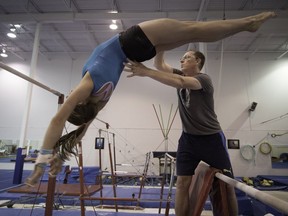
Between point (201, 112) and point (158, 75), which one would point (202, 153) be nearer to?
point (201, 112)

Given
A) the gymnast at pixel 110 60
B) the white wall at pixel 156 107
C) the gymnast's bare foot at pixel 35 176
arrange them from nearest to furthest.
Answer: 1. the gymnast's bare foot at pixel 35 176
2. the gymnast at pixel 110 60
3. the white wall at pixel 156 107

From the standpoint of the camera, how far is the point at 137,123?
28.6ft

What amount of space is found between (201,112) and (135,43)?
2.65ft

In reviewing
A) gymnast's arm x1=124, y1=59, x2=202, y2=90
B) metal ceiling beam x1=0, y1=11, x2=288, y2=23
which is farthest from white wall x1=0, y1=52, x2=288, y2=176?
gymnast's arm x1=124, y1=59, x2=202, y2=90

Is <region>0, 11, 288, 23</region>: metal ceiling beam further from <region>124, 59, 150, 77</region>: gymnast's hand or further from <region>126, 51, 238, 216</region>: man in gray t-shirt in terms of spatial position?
<region>124, 59, 150, 77</region>: gymnast's hand

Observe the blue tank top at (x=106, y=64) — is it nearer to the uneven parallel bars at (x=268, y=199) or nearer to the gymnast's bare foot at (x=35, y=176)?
the gymnast's bare foot at (x=35, y=176)

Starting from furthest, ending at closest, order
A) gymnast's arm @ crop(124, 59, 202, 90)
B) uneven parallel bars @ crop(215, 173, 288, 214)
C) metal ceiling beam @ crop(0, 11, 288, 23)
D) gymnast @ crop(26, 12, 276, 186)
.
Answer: metal ceiling beam @ crop(0, 11, 288, 23)
gymnast's arm @ crop(124, 59, 202, 90)
gymnast @ crop(26, 12, 276, 186)
uneven parallel bars @ crop(215, 173, 288, 214)

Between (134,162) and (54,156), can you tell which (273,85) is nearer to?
(134,162)

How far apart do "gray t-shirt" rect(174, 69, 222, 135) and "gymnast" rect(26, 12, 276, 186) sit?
1.32ft

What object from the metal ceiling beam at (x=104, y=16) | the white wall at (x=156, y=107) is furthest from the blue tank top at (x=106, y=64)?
the white wall at (x=156, y=107)

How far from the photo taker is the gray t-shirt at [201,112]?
190cm

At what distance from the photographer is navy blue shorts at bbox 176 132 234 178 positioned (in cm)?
179

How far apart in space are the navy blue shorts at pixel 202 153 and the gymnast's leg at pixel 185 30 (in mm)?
814

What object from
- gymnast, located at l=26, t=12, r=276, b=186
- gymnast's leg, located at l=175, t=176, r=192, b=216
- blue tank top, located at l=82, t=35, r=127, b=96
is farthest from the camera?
gymnast's leg, located at l=175, t=176, r=192, b=216
